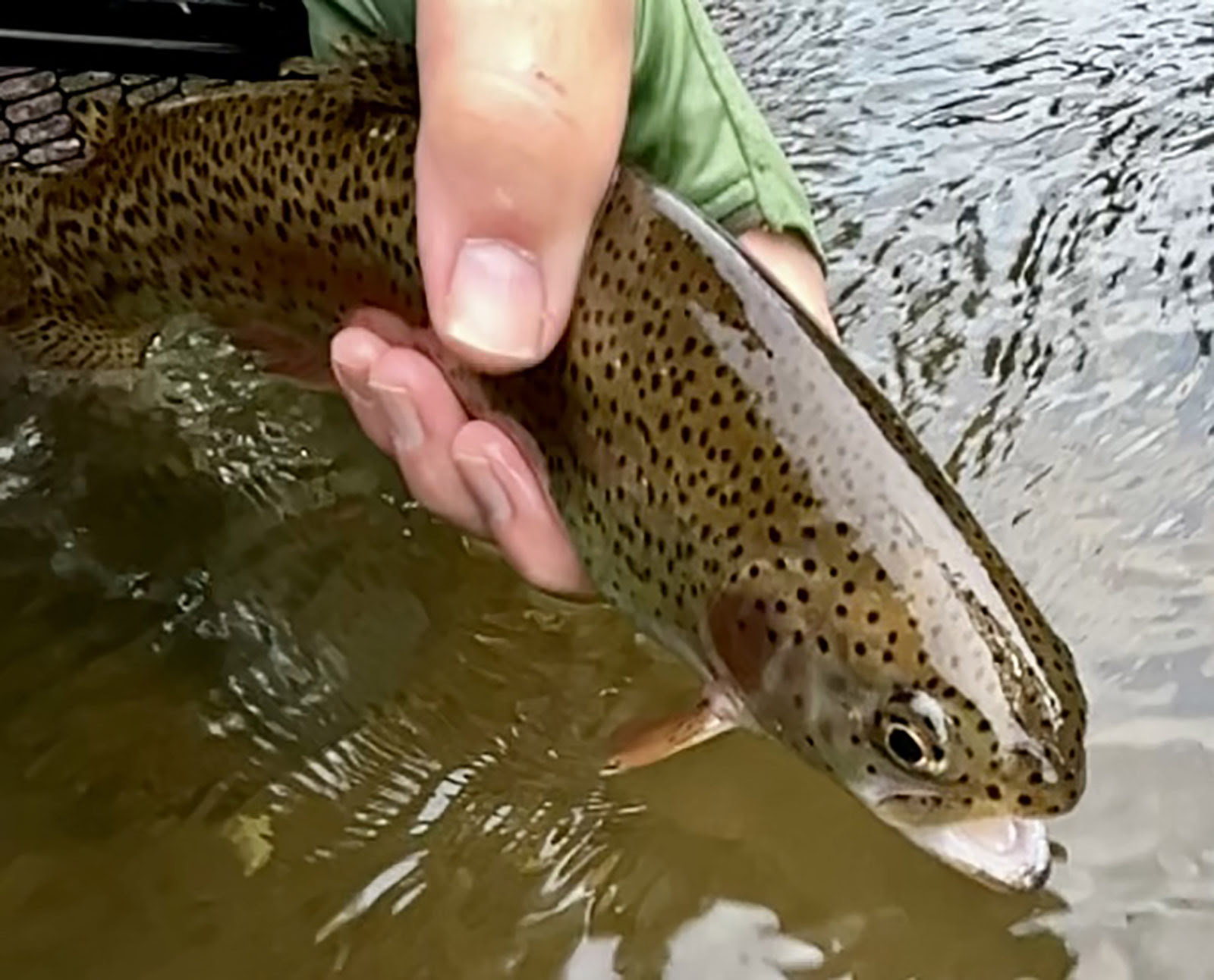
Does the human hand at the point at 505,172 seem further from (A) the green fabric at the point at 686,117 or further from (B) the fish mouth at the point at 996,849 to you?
(B) the fish mouth at the point at 996,849

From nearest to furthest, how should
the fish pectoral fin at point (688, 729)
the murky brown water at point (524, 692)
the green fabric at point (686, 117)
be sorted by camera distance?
the fish pectoral fin at point (688, 729) < the green fabric at point (686, 117) < the murky brown water at point (524, 692)

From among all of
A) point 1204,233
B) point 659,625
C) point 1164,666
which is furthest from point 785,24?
point 659,625

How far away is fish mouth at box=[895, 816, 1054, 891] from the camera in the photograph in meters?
1.32

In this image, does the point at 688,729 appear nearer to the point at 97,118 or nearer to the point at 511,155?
the point at 511,155

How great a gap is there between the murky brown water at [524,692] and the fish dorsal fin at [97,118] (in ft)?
1.11

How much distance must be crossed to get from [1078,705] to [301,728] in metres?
0.81

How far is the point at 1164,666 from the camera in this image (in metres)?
1.91

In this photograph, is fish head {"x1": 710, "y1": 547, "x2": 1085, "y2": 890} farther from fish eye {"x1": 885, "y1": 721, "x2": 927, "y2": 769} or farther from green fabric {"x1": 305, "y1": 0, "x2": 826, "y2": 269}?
green fabric {"x1": 305, "y1": 0, "x2": 826, "y2": 269}

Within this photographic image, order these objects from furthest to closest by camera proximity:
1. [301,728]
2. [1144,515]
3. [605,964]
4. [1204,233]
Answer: [1204,233]
[1144,515]
[301,728]
[605,964]

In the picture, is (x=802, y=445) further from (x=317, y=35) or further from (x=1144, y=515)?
(x=1144, y=515)

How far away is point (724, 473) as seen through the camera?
55.6 inches

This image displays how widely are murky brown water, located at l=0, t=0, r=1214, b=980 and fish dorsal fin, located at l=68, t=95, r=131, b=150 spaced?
13.3 inches

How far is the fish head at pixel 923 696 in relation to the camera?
4.12 ft

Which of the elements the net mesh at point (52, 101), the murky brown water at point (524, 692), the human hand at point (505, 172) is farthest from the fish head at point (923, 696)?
the net mesh at point (52, 101)
